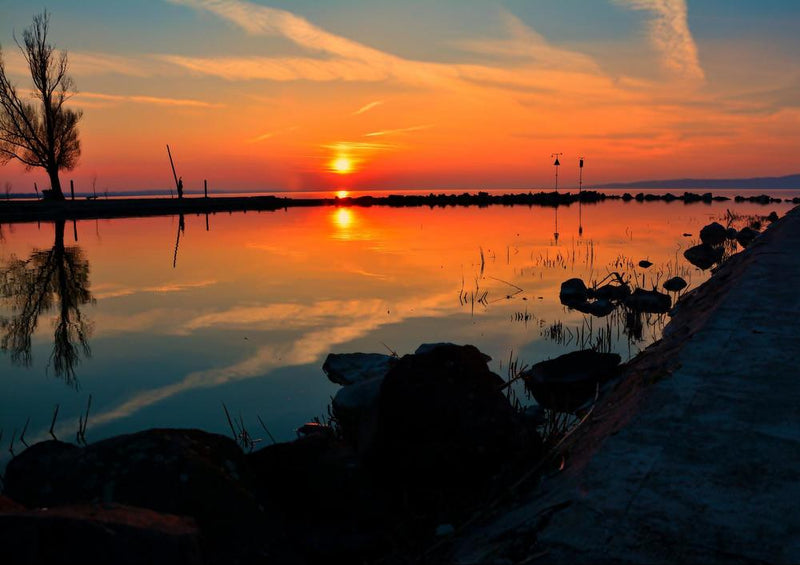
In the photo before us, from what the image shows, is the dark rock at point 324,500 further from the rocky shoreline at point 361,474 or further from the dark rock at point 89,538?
the dark rock at point 89,538

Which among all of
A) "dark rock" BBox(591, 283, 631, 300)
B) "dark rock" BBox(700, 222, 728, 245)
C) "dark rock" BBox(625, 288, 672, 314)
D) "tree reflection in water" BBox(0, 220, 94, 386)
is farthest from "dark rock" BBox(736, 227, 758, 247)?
"tree reflection in water" BBox(0, 220, 94, 386)

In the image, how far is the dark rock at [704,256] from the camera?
19641 mm

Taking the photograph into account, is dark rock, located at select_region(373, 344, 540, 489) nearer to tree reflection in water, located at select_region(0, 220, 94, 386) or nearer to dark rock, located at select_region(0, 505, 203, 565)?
dark rock, located at select_region(0, 505, 203, 565)

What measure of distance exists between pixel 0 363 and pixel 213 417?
459 centimetres

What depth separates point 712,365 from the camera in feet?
14.7

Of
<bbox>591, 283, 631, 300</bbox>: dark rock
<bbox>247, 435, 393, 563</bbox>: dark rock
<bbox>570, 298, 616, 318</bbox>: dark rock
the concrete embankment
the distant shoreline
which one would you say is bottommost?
<bbox>247, 435, 393, 563</bbox>: dark rock

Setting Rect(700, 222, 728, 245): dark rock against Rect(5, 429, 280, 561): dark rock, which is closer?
Rect(5, 429, 280, 561): dark rock

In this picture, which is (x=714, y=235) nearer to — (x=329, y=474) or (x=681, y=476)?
(x=329, y=474)

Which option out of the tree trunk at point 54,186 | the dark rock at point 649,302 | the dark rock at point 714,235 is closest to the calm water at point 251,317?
the dark rock at point 649,302

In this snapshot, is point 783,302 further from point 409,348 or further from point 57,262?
point 57,262

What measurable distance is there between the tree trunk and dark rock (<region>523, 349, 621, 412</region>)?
52.8 meters

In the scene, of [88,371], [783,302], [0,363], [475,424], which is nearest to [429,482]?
[475,424]

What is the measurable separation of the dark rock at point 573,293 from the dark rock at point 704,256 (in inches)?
298

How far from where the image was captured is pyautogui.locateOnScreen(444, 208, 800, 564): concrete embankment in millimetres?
2506
